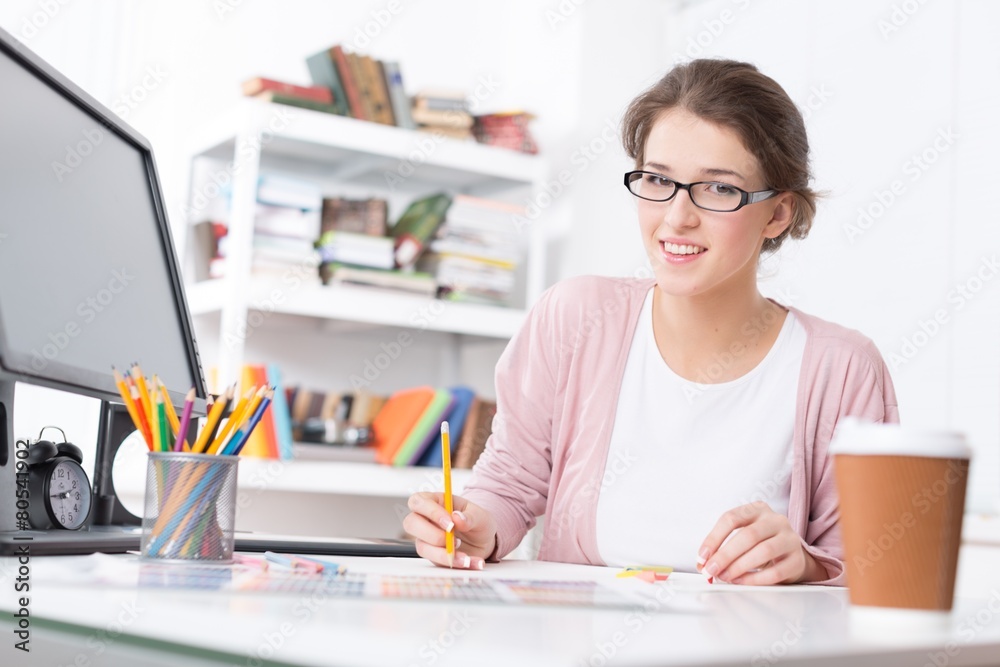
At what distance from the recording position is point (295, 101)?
9.12ft

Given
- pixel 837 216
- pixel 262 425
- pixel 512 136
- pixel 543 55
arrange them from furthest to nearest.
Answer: pixel 543 55 < pixel 512 136 < pixel 837 216 < pixel 262 425

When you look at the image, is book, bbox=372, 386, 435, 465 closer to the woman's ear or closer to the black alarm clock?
the woman's ear

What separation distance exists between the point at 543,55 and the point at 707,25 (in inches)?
21.3

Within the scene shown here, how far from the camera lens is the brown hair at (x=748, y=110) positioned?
56.2 inches

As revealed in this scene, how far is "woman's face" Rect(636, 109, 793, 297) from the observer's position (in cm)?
140

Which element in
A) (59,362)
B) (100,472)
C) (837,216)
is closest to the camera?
(59,362)

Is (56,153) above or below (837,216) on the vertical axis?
below

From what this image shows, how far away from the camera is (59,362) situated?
0.89 metres

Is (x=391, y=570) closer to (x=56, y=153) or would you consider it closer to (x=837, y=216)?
(x=56, y=153)

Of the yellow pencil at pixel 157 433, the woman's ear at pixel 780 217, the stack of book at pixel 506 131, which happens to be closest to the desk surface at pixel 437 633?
the yellow pencil at pixel 157 433

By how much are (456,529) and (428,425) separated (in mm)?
1682

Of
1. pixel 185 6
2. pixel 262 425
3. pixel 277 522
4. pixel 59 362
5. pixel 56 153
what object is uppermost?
pixel 185 6

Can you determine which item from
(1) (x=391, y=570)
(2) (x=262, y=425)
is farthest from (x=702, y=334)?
(2) (x=262, y=425)

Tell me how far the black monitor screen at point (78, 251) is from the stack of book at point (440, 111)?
1801mm
